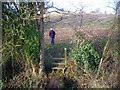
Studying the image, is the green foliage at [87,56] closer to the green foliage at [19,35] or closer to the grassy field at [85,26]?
the grassy field at [85,26]

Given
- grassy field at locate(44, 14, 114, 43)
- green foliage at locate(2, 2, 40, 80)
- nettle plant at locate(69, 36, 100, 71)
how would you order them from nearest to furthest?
green foliage at locate(2, 2, 40, 80) < grassy field at locate(44, 14, 114, 43) < nettle plant at locate(69, 36, 100, 71)

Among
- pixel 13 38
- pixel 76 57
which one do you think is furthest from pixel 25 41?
pixel 76 57

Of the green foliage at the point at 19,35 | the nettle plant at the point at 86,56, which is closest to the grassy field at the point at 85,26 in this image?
the nettle plant at the point at 86,56

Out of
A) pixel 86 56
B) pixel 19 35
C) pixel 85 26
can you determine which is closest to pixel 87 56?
pixel 86 56

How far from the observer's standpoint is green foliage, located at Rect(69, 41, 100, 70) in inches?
367

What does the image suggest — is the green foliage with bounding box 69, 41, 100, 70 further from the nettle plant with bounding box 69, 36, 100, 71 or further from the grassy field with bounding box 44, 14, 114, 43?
the grassy field with bounding box 44, 14, 114, 43

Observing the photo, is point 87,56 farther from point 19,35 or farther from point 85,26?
point 19,35

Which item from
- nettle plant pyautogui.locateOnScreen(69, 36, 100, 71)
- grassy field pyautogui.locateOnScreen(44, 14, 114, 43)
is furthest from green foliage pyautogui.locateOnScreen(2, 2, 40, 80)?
nettle plant pyautogui.locateOnScreen(69, 36, 100, 71)

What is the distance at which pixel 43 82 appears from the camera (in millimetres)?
8898

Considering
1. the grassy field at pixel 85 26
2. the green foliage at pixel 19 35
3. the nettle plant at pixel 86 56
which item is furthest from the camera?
the nettle plant at pixel 86 56

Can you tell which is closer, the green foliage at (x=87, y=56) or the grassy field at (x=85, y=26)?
the grassy field at (x=85, y=26)

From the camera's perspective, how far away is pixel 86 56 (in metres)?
9.35

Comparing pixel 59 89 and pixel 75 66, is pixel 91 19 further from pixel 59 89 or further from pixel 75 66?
pixel 59 89

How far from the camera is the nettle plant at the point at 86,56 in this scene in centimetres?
932
